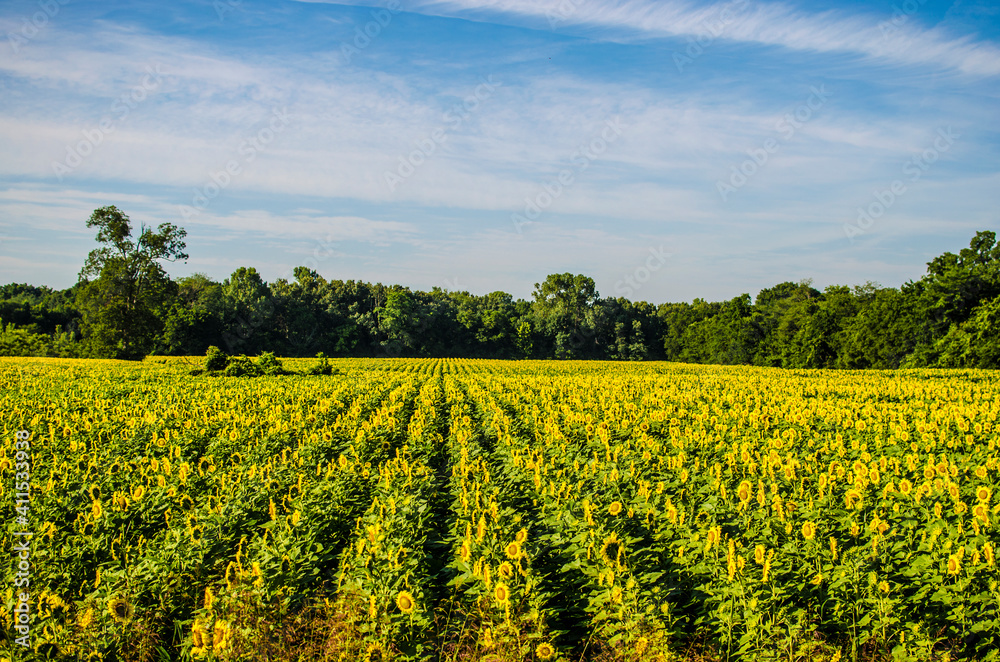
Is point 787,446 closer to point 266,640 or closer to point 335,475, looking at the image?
point 335,475

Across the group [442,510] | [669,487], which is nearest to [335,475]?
[442,510]

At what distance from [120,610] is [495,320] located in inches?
3610

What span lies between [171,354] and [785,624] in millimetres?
75057

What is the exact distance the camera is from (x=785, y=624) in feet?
12.7

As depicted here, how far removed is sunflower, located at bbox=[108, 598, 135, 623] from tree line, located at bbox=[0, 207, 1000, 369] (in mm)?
55211

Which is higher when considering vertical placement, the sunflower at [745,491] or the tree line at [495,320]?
the tree line at [495,320]

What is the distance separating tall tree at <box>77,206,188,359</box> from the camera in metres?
51.8

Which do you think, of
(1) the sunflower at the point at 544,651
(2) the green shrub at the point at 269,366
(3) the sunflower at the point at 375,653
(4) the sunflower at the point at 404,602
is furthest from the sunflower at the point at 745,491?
(2) the green shrub at the point at 269,366

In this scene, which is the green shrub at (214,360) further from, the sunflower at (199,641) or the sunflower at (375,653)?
the sunflower at (375,653)

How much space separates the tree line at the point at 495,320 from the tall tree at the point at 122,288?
0.33 feet

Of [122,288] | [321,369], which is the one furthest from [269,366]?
[122,288]

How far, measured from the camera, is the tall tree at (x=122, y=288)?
5175 cm

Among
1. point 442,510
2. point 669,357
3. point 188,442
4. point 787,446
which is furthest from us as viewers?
point 669,357

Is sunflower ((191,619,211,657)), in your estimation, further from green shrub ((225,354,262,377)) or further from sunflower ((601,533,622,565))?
green shrub ((225,354,262,377))
